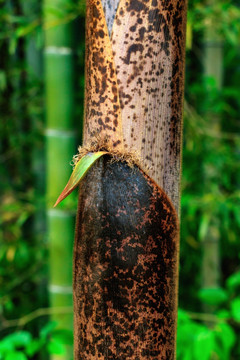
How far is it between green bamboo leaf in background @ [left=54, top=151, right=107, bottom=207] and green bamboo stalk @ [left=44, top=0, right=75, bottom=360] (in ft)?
Answer: 3.02

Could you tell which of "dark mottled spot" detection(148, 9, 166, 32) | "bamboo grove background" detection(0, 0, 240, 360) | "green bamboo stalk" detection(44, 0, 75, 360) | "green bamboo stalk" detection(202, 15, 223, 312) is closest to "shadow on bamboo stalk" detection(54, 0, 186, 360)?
"dark mottled spot" detection(148, 9, 166, 32)

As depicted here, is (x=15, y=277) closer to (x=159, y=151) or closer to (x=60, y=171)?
(x=60, y=171)

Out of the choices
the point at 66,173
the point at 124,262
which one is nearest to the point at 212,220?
the point at 66,173

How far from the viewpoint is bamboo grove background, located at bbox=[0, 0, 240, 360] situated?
111 centimetres

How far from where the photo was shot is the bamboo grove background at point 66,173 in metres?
1.11

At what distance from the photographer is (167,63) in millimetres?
396

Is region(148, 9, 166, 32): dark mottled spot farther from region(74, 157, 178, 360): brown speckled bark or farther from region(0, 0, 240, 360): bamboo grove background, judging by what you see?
region(0, 0, 240, 360): bamboo grove background

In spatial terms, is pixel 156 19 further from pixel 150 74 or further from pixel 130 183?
pixel 130 183

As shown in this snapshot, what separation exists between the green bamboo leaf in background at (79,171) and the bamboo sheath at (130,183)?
2cm

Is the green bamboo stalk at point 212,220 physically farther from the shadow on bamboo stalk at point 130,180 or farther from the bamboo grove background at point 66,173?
the shadow on bamboo stalk at point 130,180

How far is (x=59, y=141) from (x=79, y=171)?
942mm

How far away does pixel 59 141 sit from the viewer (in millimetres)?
1283

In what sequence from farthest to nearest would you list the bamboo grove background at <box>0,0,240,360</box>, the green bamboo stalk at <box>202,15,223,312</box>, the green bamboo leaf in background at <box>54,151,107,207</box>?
the green bamboo stalk at <box>202,15,223,312</box> < the bamboo grove background at <box>0,0,240,360</box> < the green bamboo leaf in background at <box>54,151,107,207</box>

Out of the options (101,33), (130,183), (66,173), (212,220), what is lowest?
(212,220)
